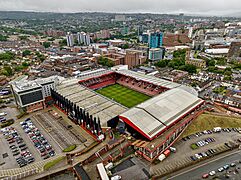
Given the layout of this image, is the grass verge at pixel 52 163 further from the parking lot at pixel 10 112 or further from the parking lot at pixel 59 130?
the parking lot at pixel 10 112

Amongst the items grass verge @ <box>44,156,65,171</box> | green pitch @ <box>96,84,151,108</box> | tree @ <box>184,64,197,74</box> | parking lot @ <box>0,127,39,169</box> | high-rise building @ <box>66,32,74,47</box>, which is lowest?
parking lot @ <box>0,127,39,169</box>

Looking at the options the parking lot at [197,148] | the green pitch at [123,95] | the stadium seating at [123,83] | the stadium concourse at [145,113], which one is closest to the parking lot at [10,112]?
the stadium concourse at [145,113]

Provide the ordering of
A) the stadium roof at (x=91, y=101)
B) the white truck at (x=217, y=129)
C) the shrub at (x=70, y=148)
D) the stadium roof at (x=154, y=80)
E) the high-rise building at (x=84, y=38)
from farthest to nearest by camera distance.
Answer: the high-rise building at (x=84, y=38) < the stadium roof at (x=154, y=80) < the stadium roof at (x=91, y=101) < the white truck at (x=217, y=129) < the shrub at (x=70, y=148)

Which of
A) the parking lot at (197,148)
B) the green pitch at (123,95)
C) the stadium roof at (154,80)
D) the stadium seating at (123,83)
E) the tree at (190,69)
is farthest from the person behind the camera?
the tree at (190,69)

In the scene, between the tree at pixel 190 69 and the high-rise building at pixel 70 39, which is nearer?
the tree at pixel 190 69

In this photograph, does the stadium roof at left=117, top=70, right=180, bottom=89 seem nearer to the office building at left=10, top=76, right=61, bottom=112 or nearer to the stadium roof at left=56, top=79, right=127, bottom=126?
the stadium roof at left=56, top=79, right=127, bottom=126

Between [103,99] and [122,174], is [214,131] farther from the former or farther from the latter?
[103,99]

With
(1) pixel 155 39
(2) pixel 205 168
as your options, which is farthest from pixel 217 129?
(1) pixel 155 39

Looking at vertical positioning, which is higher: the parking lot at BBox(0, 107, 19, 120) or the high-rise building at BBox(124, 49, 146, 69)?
the high-rise building at BBox(124, 49, 146, 69)

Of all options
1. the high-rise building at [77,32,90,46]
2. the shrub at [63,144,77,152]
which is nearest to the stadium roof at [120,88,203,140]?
the shrub at [63,144,77,152]
